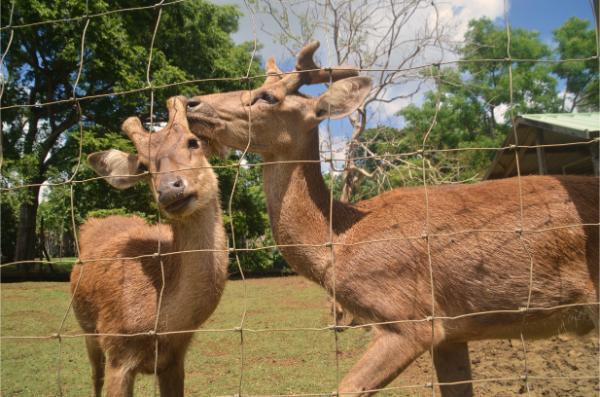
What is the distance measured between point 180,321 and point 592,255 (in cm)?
254

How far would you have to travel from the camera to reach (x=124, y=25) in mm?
16609

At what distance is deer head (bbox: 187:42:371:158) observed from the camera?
343 centimetres

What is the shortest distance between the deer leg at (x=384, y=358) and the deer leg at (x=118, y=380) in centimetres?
138

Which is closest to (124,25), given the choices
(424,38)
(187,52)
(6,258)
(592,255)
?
(187,52)

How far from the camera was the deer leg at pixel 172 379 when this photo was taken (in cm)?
344

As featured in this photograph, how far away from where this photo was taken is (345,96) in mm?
3426

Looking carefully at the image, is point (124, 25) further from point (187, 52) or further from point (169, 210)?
point (169, 210)

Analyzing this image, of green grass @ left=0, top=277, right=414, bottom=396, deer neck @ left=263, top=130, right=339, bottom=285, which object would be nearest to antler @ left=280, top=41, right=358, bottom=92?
deer neck @ left=263, top=130, right=339, bottom=285

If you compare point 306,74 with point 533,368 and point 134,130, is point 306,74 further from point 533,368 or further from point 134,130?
point 533,368

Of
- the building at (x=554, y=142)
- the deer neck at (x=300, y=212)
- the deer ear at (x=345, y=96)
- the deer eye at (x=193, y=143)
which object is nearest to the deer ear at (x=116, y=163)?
the deer eye at (x=193, y=143)

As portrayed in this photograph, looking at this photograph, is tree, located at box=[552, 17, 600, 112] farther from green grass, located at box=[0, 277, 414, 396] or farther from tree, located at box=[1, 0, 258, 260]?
green grass, located at box=[0, 277, 414, 396]

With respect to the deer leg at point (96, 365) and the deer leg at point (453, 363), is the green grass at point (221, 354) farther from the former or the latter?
the deer leg at point (453, 363)

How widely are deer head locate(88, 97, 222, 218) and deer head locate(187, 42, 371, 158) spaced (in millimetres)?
138

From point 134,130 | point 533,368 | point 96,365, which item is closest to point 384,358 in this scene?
point 134,130
